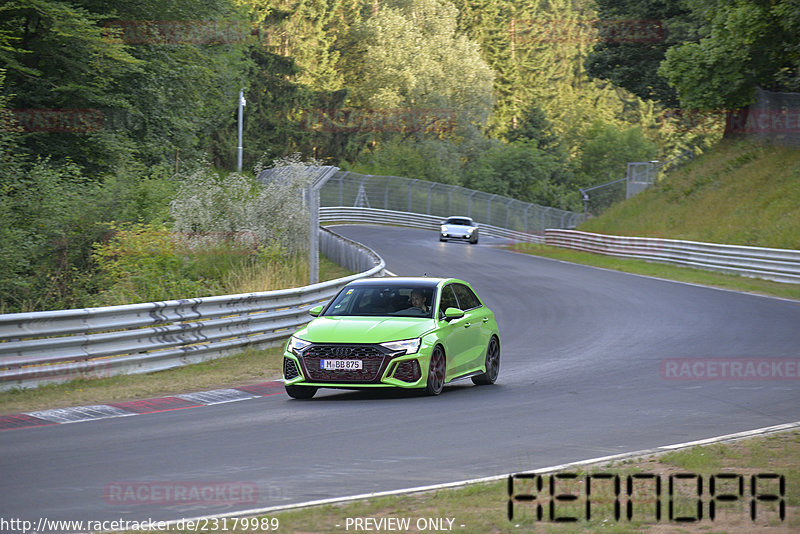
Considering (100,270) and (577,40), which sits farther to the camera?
(577,40)

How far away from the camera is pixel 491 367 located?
1428cm

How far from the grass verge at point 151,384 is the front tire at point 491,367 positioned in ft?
9.94

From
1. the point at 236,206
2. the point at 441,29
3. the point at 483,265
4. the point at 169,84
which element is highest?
the point at 441,29

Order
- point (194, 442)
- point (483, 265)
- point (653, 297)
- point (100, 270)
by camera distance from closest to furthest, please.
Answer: point (194, 442) < point (100, 270) < point (653, 297) < point (483, 265)

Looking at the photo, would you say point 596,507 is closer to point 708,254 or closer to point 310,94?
point 708,254

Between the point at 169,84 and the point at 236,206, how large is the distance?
1061 centimetres

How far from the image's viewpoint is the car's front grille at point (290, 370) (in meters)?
12.3

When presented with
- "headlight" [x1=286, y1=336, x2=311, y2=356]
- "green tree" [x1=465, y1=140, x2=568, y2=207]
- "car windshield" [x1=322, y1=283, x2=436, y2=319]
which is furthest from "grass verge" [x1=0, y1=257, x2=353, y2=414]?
"green tree" [x1=465, y1=140, x2=568, y2=207]

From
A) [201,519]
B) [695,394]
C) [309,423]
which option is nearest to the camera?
[201,519]

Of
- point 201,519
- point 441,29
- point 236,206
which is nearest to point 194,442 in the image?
point 201,519

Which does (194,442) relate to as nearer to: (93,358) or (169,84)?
(93,358)

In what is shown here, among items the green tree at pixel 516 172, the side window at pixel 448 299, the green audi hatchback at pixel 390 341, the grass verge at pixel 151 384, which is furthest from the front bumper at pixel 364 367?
the green tree at pixel 516 172

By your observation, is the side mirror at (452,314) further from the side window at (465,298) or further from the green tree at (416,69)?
the green tree at (416,69)

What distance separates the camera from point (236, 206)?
2692 centimetres
